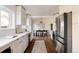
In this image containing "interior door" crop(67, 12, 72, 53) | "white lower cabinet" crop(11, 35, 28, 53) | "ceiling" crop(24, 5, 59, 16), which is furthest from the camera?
"ceiling" crop(24, 5, 59, 16)

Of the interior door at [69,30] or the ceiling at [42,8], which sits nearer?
the interior door at [69,30]

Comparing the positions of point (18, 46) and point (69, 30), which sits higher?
point (69, 30)

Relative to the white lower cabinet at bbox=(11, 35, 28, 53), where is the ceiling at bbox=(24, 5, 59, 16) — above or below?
above

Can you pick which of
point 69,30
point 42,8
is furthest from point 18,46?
point 42,8

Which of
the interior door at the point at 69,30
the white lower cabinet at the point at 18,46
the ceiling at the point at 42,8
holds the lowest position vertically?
the white lower cabinet at the point at 18,46

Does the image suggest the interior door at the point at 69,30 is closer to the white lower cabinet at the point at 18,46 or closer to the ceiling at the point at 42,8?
the white lower cabinet at the point at 18,46

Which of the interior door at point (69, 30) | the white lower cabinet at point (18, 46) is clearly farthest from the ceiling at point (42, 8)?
the interior door at point (69, 30)

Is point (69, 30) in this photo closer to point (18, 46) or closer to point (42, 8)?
point (18, 46)

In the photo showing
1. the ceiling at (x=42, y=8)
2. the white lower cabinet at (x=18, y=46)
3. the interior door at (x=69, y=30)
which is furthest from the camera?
the ceiling at (x=42, y=8)

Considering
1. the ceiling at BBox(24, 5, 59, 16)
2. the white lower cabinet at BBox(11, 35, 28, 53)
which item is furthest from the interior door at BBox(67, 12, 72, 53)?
the ceiling at BBox(24, 5, 59, 16)

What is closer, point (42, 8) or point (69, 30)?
point (69, 30)

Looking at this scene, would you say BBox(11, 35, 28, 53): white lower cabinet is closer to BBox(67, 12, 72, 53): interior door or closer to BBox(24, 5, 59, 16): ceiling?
BBox(67, 12, 72, 53): interior door

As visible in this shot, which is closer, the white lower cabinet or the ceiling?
the white lower cabinet
